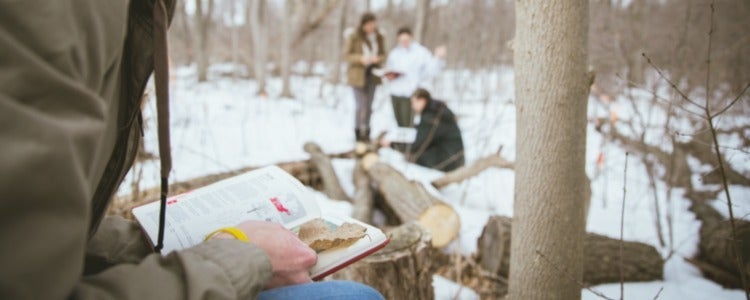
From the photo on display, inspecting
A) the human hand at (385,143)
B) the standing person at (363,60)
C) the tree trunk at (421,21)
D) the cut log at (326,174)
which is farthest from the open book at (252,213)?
the tree trunk at (421,21)

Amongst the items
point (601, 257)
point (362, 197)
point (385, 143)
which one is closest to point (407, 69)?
point (385, 143)

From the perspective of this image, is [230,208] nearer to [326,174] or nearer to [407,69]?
[326,174]

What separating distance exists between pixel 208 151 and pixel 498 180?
3.33m

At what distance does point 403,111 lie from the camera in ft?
20.7

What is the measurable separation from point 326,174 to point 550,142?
295 centimetres

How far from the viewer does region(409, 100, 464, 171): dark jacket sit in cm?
511

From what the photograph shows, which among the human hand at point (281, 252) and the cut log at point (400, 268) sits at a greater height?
the human hand at point (281, 252)

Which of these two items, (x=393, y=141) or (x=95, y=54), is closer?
(x=95, y=54)

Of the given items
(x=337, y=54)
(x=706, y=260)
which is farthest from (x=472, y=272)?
(x=337, y=54)

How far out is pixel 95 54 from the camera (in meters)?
0.74

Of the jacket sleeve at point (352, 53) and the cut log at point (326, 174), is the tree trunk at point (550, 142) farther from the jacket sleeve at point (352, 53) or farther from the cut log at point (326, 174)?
the jacket sleeve at point (352, 53)

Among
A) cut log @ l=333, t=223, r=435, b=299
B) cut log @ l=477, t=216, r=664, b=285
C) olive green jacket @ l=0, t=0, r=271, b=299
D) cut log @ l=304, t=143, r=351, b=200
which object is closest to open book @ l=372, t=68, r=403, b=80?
cut log @ l=304, t=143, r=351, b=200

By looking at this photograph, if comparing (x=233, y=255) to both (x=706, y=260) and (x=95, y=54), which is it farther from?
(x=706, y=260)

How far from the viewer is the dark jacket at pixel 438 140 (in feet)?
16.8
